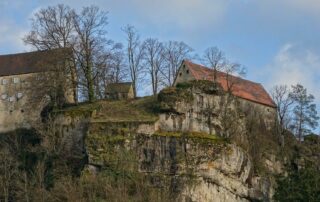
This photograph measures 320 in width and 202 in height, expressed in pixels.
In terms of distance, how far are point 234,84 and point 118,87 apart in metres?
12.8

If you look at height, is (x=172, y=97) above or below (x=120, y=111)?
above

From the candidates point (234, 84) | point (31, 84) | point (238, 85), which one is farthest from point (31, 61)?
point (238, 85)

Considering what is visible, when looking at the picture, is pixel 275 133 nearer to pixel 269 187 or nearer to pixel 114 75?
pixel 269 187

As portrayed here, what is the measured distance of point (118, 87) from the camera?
63656 millimetres

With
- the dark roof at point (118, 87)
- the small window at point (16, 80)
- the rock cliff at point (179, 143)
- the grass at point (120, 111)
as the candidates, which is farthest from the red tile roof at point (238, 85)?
the small window at point (16, 80)

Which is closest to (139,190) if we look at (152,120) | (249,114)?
(152,120)

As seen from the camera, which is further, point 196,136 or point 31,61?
point 31,61

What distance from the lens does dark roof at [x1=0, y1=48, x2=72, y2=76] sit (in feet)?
200

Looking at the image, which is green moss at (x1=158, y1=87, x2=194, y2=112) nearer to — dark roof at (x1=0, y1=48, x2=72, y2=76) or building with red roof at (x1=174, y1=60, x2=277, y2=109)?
dark roof at (x1=0, y1=48, x2=72, y2=76)

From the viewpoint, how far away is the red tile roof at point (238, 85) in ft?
226

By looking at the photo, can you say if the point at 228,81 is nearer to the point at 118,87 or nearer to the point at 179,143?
the point at 118,87

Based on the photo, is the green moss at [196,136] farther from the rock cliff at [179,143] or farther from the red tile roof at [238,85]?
the red tile roof at [238,85]

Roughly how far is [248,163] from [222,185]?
4.11m

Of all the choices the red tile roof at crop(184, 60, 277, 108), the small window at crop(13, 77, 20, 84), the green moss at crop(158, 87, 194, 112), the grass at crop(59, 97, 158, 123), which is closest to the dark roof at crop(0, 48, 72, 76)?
the small window at crop(13, 77, 20, 84)
